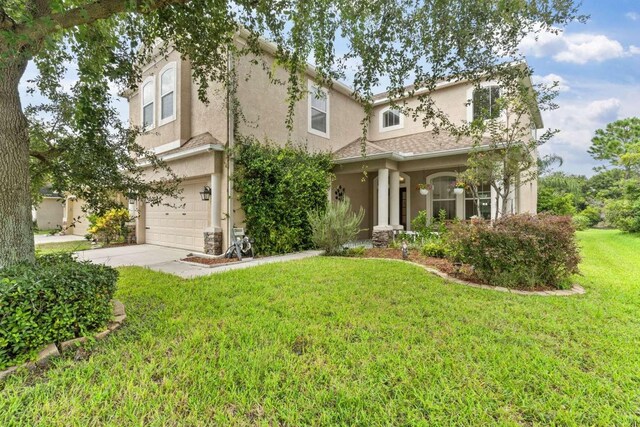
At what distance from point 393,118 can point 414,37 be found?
10865 millimetres

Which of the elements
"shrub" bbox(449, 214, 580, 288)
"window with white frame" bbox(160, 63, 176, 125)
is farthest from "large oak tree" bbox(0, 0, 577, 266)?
"window with white frame" bbox(160, 63, 176, 125)

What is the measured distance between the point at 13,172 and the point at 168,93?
8.56 m

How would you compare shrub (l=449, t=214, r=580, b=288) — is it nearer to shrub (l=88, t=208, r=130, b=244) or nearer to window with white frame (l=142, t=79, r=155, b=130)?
window with white frame (l=142, t=79, r=155, b=130)

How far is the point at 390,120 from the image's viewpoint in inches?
577

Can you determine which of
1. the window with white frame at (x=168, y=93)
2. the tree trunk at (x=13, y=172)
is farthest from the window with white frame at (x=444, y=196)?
the tree trunk at (x=13, y=172)

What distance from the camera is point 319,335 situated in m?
3.43

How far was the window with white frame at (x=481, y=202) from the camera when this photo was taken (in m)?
11.3

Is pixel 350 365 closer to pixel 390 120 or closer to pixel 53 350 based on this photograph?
pixel 53 350

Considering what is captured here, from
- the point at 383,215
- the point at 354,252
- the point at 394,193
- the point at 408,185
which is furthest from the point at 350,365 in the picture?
the point at 408,185

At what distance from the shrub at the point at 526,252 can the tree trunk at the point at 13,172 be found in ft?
23.5

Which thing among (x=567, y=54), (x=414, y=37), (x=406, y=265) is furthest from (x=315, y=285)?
(x=567, y=54)

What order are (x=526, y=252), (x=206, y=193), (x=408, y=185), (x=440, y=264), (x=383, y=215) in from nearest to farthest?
1. (x=526, y=252)
2. (x=440, y=264)
3. (x=206, y=193)
4. (x=383, y=215)
5. (x=408, y=185)

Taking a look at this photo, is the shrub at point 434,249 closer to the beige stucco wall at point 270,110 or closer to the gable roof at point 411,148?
the gable roof at point 411,148

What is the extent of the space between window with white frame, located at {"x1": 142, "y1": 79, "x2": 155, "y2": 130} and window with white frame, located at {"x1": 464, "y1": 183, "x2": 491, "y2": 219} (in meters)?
13.0
